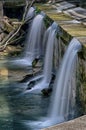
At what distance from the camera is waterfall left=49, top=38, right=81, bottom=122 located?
12062 millimetres

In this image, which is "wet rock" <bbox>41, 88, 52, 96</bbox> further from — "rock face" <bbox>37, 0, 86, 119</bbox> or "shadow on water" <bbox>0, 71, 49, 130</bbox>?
"rock face" <bbox>37, 0, 86, 119</bbox>

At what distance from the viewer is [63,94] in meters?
12.3

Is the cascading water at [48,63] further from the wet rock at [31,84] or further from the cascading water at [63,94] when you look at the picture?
the cascading water at [63,94]

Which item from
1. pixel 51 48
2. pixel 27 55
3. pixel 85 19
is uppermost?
pixel 85 19

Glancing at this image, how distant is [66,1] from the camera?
25.0 m

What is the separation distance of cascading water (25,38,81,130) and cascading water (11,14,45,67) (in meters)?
6.83

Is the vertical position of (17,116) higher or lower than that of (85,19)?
lower

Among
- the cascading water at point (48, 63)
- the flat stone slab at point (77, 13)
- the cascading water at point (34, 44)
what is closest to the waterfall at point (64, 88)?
the cascading water at point (48, 63)

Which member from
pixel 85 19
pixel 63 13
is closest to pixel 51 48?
pixel 85 19

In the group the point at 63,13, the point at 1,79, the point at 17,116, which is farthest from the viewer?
the point at 63,13

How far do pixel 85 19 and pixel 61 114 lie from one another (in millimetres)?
6002

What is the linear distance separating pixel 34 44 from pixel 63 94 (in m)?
9.40

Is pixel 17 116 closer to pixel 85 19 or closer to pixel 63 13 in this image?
pixel 85 19

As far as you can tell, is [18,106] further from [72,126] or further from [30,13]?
[30,13]
